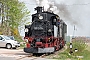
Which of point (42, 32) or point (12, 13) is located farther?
point (12, 13)

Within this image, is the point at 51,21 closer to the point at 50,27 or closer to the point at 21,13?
the point at 50,27

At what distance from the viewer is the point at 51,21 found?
26.5 metres

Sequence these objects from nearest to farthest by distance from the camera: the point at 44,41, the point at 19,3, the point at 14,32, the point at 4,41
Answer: the point at 44,41 → the point at 4,41 → the point at 19,3 → the point at 14,32

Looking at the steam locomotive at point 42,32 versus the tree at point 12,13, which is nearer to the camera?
the steam locomotive at point 42,32

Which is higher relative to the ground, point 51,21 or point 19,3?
point 19,3

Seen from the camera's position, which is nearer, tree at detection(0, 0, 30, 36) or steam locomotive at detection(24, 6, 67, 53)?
steam locomotive at detection(24, 6, 67, 53)

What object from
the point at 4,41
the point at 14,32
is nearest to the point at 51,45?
the point at 4,41

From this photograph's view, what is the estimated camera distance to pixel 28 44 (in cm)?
2553

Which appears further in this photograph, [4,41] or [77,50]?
[4,41]

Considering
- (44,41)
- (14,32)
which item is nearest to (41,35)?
(44,41)

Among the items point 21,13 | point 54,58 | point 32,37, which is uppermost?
point 21,13

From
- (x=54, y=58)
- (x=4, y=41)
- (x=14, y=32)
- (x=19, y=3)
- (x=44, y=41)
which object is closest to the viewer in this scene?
(x=54, y=58)

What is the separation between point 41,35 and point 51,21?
167 cm

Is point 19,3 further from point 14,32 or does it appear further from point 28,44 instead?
point 28,44
